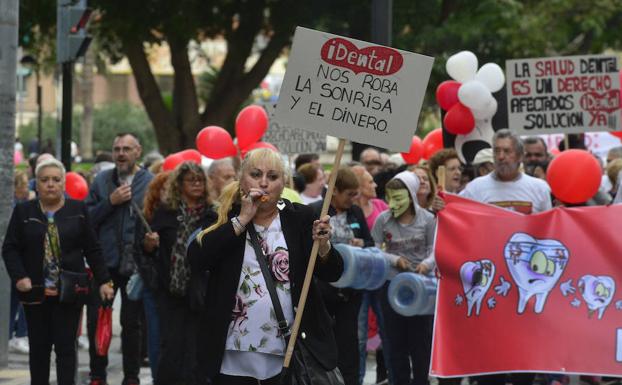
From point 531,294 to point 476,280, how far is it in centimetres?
37

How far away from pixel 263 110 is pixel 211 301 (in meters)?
7.12

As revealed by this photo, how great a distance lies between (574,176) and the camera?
9367mm

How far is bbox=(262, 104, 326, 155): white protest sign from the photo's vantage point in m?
13.1

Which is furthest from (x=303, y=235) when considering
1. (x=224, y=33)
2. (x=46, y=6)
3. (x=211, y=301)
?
(x=224, y=33)

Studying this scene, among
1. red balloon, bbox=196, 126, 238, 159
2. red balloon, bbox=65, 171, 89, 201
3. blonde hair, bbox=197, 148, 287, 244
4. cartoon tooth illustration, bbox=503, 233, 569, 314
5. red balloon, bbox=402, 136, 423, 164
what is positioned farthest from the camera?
red balloon, bbox=402, 136, 423, 164

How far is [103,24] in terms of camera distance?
2208 centimetres

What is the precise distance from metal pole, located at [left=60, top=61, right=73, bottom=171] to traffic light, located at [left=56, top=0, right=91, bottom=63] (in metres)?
0.10

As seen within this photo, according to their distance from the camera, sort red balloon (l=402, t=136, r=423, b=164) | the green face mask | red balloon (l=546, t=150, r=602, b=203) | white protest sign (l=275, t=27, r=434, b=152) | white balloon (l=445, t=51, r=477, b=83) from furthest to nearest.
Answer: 1. red balloon (l=402, t=136, r=423, b=164)
2. white balloon (l=445, t=51, r=477, b=83)
3. the green face mask
4. red balloon (l=546, t=150, r=602, b=203)
5. white protest sign (l=275, t=27, r=434, b=152)

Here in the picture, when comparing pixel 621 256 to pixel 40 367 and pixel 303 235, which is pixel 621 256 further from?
pixel 40 367

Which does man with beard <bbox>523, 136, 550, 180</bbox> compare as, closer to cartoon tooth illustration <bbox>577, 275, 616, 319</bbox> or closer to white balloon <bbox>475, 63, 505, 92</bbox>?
white balloon <bbox>475, 63, 505, 92</bbox>

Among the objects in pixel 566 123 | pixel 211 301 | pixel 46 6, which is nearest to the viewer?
pixel 211 301

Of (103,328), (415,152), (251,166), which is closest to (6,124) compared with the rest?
(103,328)

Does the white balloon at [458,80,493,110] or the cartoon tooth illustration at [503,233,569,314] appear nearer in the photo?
the cartoon tooth illustration at [503,233,569,314]

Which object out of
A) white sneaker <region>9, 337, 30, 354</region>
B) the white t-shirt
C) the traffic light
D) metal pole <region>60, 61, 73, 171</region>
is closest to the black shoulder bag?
the white t-shirt
